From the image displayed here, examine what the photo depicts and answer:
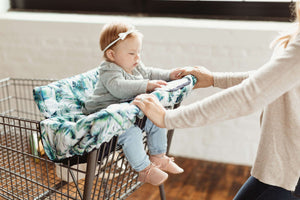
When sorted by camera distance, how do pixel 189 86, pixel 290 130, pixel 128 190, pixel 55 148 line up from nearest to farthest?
pixel 290 130, pixel 55 148, pixel 189 86, pixel 128 190

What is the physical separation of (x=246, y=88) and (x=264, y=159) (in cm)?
30

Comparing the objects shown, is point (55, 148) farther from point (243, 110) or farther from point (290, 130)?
point (290, 130)

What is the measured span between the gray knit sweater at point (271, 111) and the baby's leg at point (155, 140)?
14.8 inches

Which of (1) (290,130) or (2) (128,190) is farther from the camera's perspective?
(2) (128,190)

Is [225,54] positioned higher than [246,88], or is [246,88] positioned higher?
[246,88]

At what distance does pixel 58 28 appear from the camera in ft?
8.53

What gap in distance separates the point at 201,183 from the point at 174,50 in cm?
89

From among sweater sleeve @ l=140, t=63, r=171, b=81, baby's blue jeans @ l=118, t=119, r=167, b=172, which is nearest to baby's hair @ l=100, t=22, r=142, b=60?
sweater sleeve @ l=140, t=63, r=171, b=81

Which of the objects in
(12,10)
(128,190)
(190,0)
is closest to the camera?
(128,190)

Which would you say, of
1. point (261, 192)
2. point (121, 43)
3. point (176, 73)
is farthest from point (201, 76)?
point (261, 192)

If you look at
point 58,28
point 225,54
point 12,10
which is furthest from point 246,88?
point 12,10

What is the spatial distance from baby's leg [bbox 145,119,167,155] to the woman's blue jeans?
14.7 inches

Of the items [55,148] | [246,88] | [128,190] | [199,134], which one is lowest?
[199,134]

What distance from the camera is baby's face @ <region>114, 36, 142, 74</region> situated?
154cm
